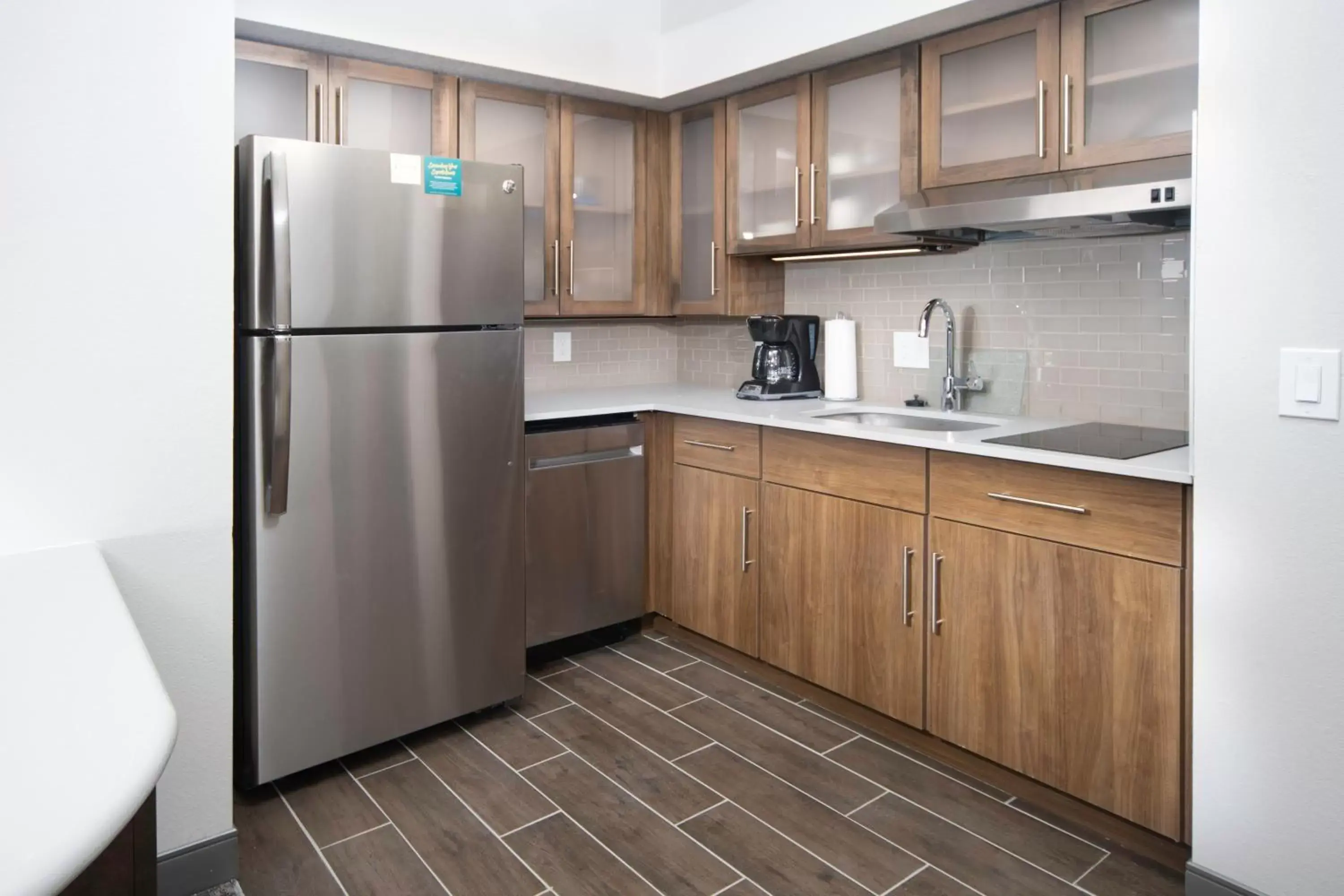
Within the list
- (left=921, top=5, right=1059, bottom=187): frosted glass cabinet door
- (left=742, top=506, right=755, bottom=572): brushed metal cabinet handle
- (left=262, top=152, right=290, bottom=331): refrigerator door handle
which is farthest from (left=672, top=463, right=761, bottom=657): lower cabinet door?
(left=262, top=152, right=290, bottom=331): refrigerator door handle

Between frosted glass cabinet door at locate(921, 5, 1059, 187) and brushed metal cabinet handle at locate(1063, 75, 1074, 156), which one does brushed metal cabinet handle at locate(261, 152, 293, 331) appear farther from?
brushed metal cabinet handle at locate(1063, 75, 1074, 156)

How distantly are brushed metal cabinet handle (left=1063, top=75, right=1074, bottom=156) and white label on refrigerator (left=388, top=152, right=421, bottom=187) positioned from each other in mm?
1761

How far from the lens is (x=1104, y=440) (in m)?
2.43

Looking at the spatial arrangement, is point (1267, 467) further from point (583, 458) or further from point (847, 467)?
point (583, 458)

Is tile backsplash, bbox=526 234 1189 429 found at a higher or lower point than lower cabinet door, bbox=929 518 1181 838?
higher

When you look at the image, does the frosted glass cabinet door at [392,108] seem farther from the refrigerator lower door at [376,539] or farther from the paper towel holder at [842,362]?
the paper towel holder at [842,362]

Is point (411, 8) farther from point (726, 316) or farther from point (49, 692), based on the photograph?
point (49, 692)

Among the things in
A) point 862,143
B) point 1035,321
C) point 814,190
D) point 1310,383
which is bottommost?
point 1310,383

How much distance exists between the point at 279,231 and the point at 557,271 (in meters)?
1.39

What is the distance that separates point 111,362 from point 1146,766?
2.35 m

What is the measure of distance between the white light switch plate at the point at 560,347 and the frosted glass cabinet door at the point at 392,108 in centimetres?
91

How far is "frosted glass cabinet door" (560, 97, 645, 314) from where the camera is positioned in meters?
3.63

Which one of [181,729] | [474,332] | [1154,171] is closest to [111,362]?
[181,729]

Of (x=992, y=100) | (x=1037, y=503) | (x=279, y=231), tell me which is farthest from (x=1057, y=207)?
(x=279, y=231)
